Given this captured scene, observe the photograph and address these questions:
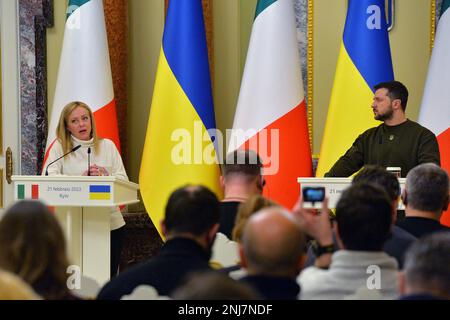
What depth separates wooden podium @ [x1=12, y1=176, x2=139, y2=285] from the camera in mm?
4289

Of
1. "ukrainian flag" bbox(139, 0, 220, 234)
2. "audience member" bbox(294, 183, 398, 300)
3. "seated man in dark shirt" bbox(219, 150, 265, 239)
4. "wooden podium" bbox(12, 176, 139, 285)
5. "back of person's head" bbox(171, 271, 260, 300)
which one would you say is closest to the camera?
"back of person's head" bbox(171, 271, 260, 300)

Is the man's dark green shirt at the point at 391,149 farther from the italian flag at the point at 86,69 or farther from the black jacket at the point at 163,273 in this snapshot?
the black jacket at the point at 163,273

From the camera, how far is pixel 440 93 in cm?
569

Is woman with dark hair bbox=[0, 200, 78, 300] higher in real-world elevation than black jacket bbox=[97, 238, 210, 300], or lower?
higher

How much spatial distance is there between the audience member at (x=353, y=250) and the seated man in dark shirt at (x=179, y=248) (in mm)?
322

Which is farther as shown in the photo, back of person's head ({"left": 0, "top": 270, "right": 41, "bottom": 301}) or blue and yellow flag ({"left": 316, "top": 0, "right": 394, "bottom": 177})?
blue and yellow flag ({"left": 316, "top": 0, "right": 394, "bottom": 177})

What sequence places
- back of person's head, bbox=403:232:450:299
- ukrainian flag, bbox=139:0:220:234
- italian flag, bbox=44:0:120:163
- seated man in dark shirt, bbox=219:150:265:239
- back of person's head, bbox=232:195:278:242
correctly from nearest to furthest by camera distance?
1. back of person's head, bbox=403:232:450:299
2. back of person's head, bbox=232:195:278:242
3. seated man in dark shirt, bbox=219:150:265:239
4. ukrainian flag, bbox=139:0:220:234
5. italian flag, bbox=44:0:120:163

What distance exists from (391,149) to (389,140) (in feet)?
0.26

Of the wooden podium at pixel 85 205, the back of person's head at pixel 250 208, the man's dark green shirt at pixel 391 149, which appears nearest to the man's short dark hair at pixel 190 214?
the back of person's head at pixel 250 208

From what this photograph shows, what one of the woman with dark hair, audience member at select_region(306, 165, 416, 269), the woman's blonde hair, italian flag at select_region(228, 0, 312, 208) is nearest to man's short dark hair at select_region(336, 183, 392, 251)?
audience member at select_region(306, 165, 416, 269)

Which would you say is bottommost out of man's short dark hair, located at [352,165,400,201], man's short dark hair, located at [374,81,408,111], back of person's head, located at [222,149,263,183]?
man's short dark hair, located at [352,165,400,201]

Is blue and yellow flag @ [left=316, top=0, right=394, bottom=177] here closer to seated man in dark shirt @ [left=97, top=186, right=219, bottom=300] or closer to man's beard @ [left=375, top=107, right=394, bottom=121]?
man's beard @ [left=375, top=107, right=394, bottom=121]

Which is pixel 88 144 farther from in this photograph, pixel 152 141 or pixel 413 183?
pixel 413 183

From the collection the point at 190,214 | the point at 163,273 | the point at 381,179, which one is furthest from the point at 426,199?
the point at 163,273
